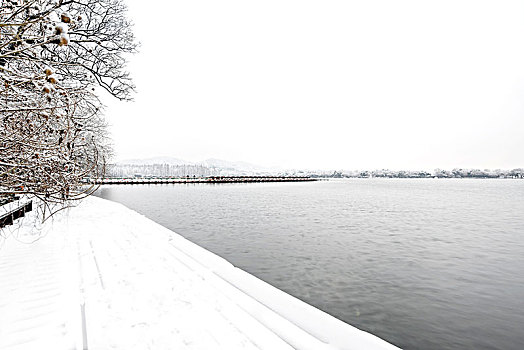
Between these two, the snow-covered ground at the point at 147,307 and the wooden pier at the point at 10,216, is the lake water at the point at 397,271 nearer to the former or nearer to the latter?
the snow-covered ground at the point at 147,307

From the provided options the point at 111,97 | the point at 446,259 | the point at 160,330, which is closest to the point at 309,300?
the point at 160,330

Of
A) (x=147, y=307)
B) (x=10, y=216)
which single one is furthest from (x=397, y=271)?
(x=10, y=216)

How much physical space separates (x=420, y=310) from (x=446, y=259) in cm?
606

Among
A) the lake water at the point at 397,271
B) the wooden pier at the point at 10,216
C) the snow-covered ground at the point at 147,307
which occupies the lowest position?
the lake water at the point at 397,271

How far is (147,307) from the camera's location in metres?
4.54

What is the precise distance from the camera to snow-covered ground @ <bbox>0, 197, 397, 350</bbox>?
370 cm

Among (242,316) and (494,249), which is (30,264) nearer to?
(242,316)

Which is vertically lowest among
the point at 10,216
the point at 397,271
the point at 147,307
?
the point at 397,271

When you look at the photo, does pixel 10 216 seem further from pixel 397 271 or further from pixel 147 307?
pixel 397 271

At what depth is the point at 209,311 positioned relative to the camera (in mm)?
4484

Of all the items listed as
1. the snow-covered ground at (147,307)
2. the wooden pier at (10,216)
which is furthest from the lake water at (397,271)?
the wooden pier at (10,216)

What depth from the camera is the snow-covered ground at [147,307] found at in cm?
370

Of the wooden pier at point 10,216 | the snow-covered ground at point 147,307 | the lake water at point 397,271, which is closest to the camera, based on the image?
the snow-covered ground at point 147,307

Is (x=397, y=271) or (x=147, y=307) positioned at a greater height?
(x=147, y=307)
